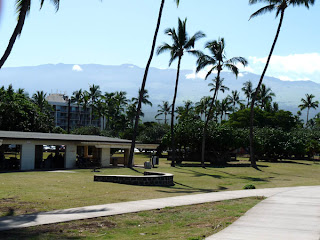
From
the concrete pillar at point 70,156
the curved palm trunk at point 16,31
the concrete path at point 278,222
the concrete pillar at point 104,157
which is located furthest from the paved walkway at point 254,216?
the concrete pillar at point 104,157

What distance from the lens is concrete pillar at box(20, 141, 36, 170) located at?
30469 millimetres

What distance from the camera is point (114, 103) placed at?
93688 mm

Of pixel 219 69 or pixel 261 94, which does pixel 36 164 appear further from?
pixel 261 94

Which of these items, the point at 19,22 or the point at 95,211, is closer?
the point at 95,211

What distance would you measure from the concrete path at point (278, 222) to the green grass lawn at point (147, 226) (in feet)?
1.32

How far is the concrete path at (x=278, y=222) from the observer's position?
8.77 meters

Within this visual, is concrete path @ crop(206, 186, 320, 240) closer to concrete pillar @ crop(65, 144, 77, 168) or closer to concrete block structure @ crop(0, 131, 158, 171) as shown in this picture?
concrete block structure @ crop(0, 131, 158, 171)

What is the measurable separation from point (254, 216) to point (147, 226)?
3.06 metres

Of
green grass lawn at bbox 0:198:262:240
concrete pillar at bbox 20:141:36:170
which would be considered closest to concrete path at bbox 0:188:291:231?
green grass lawn at bbox 0:198:262:240

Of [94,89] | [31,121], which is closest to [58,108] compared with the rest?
[94,89]

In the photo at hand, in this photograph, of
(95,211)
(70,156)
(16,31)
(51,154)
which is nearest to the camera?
(95,211)

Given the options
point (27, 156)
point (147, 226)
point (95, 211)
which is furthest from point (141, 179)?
point (27, 156)

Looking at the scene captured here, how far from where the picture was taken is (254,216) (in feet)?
37.2

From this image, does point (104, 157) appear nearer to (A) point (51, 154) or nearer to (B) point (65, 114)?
(A) point (51, 154)
